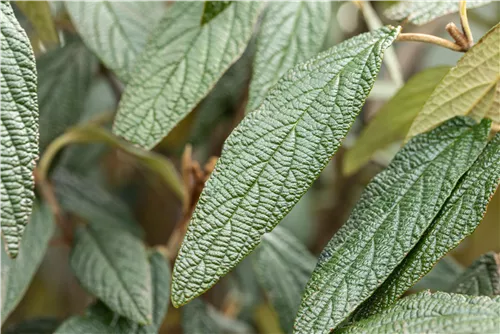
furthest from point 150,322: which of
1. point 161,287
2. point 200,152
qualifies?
point 200,152

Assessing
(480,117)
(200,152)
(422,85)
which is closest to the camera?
(480,117)

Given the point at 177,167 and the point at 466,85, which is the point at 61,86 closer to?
the point at 177,167

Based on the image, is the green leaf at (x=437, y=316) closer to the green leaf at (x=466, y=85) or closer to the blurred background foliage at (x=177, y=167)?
the green leaf at (x=466, y=85)

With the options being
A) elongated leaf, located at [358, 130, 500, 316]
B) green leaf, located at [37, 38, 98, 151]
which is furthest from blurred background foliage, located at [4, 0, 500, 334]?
elongated leaf, located at [358, 130, 500, 316]

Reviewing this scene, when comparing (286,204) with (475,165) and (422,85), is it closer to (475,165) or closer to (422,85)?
(475,165)

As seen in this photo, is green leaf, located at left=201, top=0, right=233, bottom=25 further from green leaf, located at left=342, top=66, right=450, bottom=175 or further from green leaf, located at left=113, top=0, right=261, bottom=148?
green leaf, located at left=342, top=66, right=450, bottom=175

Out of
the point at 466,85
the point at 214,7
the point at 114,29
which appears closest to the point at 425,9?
the point at 466,85

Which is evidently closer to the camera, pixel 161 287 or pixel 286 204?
pixel 286 204
